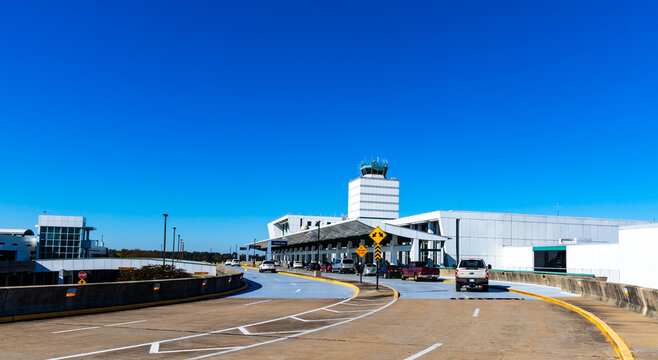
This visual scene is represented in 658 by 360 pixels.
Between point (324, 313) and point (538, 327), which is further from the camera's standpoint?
point (324, 313)

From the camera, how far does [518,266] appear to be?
74562 mm

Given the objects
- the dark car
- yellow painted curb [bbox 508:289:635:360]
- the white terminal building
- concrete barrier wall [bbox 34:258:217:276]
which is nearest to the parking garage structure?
the white terminal building

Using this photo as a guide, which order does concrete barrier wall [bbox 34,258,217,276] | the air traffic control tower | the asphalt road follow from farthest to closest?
the air traffic control tower
concrete barrier wall [bbox 34,258,217,276]
the asphalt road

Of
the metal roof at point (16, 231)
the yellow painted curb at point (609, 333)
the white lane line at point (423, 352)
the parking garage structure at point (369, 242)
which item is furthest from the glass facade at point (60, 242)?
the white lane line at point (423, 352)

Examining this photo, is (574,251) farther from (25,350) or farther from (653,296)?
(25,350)

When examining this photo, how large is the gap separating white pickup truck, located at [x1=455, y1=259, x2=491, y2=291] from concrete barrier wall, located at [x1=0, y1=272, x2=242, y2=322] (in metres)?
14.1

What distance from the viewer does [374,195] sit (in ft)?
614

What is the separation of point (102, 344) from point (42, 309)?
701 centimetres

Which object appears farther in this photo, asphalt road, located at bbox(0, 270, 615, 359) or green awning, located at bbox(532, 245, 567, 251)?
green awning, located at bbox(532, 245, 567, 251)

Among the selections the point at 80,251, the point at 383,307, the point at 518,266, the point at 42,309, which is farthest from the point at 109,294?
the point at 80,251

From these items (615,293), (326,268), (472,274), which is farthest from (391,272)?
(615,293)

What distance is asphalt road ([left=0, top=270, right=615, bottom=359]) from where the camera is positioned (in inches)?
411

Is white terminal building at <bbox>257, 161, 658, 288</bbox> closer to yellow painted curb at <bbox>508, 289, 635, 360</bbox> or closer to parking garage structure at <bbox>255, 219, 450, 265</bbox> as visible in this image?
parking garage structure at <bbox>255, 219, 450, 265</bbox>

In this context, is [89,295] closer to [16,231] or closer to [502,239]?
[502,239]
